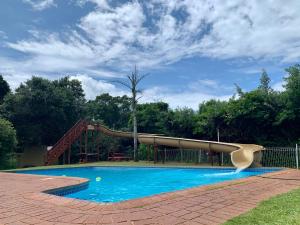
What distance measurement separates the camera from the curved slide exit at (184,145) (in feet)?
50.7

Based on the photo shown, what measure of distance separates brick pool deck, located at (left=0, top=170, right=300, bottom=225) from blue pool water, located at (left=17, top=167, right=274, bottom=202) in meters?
3.13

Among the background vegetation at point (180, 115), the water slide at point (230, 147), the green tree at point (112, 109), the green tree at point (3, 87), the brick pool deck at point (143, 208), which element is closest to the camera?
the brick pool deck at point (143, 208)

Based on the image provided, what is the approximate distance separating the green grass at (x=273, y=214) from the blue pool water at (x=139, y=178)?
5.24 m

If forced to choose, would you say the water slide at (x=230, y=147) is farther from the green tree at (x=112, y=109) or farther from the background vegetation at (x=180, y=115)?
the green tree at (x=112, y=109)

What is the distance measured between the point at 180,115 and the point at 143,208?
1848 centimetres

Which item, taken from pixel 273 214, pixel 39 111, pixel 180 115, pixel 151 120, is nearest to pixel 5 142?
pixel 39 111

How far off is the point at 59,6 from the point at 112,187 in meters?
7.99

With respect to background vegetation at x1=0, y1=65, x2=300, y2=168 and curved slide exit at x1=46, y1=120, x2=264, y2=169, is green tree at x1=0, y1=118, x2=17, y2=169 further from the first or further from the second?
curved slide exit at x1=46, y1=120, x2=264, y2=169

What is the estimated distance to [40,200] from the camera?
655 cm

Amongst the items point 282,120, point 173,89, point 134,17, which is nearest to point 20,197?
point 134,17

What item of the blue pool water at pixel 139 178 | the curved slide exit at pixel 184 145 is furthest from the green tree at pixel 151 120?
the blue pool water at pixel 139 178

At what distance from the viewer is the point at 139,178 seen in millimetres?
15367

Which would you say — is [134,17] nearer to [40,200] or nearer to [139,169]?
[139,169]

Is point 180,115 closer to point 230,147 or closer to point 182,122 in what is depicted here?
point 182,122
